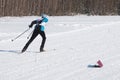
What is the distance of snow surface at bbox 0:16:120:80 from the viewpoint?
421 inches

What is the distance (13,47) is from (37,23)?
1.71 meters

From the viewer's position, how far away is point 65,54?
539 inches

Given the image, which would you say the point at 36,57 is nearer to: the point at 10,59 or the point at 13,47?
the point at 10,59

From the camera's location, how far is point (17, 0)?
26.6 m

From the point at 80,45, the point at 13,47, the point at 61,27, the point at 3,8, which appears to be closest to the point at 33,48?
the point at 13,47

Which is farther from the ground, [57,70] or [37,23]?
[37,23]

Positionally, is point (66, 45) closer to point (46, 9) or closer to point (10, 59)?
point (10, 59)

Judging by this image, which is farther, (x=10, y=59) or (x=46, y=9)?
(x=46, y=9)

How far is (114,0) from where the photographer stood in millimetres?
29688

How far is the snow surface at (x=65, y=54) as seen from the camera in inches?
421

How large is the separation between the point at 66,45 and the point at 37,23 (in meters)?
2.00

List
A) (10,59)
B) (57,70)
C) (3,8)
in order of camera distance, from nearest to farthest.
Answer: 1. (57,70)
2. (10,59)
3. (3,8)

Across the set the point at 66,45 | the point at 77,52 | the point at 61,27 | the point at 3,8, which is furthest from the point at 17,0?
the point at 77,52

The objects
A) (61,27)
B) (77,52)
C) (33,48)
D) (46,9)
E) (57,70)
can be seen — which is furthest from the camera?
(46,9)
